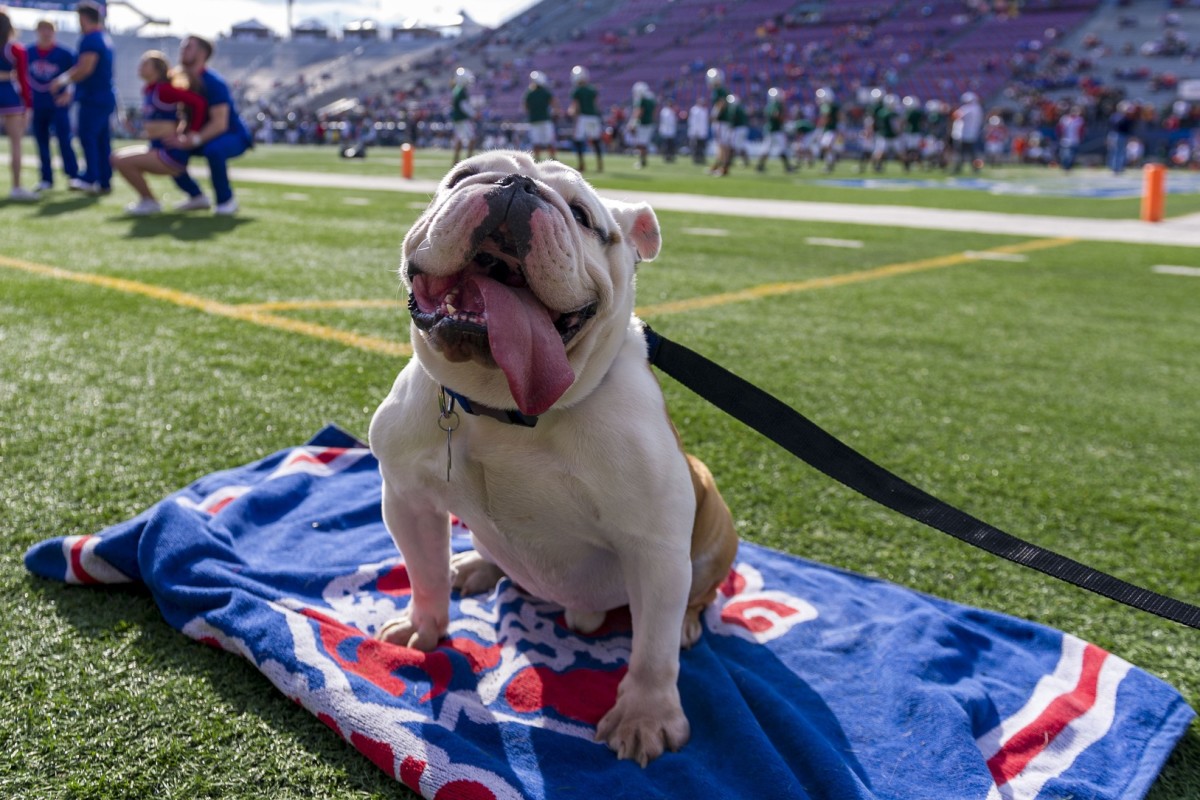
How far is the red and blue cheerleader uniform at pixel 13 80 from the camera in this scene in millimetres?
10938

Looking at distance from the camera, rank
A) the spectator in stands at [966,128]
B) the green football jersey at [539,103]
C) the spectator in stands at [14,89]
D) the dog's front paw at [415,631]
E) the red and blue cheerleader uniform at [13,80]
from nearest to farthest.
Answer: the dog's front paw at [415,631] → the spectator in stands at [14,89] → the red and blue cheerleader uniform at [13,80] → the green football jersey at [539,103] → the spectator in stands at [966,128]

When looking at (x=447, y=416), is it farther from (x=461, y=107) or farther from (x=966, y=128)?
(x=966, y=128)

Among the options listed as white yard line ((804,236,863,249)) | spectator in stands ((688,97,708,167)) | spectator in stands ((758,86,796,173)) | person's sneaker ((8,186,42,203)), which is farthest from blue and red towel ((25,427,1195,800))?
spectator in stands ((688,97,708,167))

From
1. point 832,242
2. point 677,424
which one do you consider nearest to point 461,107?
point 832,242

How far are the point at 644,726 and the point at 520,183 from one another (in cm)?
101

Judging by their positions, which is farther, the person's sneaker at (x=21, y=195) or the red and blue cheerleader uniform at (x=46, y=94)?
the red and blue cheerleader uniform at (x=46, y=94)

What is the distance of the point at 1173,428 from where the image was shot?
3.87m

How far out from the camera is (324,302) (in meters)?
5.54

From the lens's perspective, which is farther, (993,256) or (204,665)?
(993,256)

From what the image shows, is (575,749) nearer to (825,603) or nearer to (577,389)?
(577,389)

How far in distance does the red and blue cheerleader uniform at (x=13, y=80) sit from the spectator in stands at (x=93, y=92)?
0.36m

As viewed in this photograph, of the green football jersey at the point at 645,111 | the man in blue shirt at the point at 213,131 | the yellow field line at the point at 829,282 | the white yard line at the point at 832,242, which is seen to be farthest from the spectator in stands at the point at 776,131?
the man in blue shirt at the point at 213,131

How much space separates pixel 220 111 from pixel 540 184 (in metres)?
9.22

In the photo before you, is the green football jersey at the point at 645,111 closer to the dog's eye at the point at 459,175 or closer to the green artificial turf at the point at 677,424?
the green artificial turf at the point at 677,424
